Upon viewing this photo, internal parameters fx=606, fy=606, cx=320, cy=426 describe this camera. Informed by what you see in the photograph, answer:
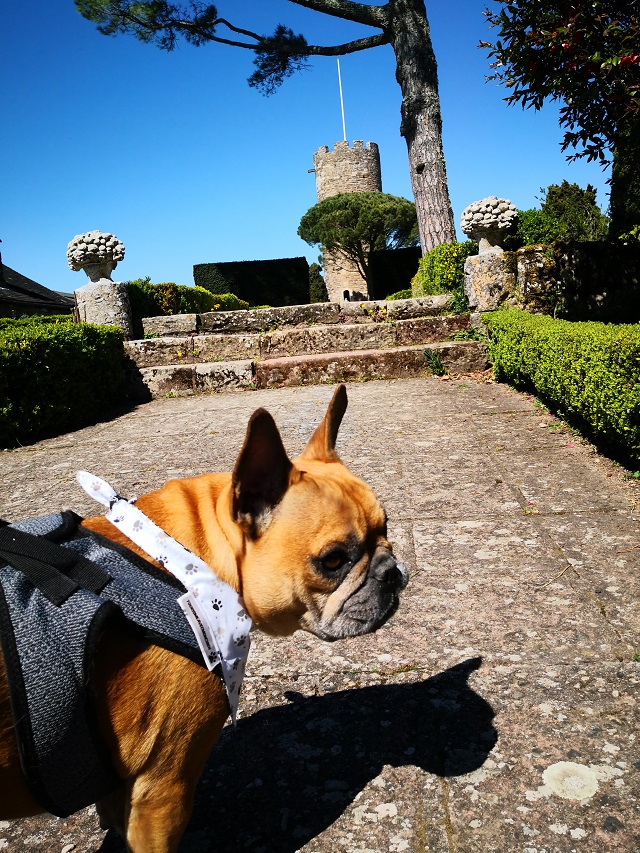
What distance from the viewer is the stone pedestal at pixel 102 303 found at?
11094mm

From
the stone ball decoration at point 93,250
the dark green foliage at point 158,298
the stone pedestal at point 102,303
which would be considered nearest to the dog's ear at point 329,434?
the stone pedestal at point 102,303

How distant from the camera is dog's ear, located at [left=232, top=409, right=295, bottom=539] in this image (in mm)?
1746

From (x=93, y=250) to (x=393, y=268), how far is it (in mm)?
20156

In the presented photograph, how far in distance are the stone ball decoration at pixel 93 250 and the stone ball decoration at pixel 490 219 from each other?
6.24 metres

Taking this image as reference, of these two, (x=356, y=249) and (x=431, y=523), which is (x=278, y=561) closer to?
(x=431, y=523)

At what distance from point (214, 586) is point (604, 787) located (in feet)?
4.75

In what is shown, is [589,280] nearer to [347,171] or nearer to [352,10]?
[352,10]

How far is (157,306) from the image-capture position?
13.1m

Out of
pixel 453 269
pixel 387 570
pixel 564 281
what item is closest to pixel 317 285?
pixel 453 269

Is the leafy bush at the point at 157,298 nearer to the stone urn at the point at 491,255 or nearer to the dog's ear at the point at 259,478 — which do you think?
the stone urn at the point at 491,255

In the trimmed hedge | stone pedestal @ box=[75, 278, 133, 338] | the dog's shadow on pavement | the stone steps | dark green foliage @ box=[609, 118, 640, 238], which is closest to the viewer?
the dog's shadow on pavement

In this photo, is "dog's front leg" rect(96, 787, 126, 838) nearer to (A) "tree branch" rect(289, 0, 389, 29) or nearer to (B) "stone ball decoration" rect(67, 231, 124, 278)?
(B) "stone ball decoration" rect(67, 231, 124, 278)

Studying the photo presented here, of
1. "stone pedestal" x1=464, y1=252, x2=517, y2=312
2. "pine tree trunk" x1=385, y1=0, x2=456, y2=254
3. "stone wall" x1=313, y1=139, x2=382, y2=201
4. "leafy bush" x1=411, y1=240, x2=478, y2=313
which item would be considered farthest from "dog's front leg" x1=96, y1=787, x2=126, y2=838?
"stone wall" x1=313, y1=139, x2=382, y2=201

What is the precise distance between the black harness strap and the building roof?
32480 millimetres
